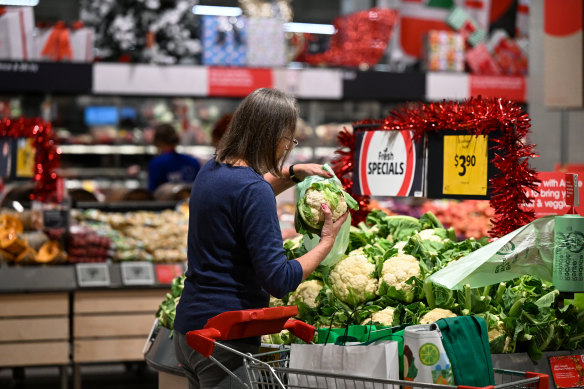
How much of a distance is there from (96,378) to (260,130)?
14.6 feet

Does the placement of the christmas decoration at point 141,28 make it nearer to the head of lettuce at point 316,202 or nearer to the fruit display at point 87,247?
the fruit display at point 87,247

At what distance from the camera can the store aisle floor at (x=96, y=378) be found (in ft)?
19.5

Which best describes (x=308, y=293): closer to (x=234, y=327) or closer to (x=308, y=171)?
(x=308, y=171)

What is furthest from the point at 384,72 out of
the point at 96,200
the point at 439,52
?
the point at 96,200

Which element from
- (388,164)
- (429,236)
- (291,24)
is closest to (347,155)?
(388,164)

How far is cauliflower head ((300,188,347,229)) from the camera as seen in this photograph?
101 inches

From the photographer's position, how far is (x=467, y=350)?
1976 millimetres

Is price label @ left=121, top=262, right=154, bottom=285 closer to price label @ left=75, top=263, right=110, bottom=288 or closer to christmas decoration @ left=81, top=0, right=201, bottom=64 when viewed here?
price label @ left=75, top=263, right=110, bottom=288

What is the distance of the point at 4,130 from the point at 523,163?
3.42 meters

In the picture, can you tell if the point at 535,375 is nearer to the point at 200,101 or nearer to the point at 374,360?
the point at 374,360

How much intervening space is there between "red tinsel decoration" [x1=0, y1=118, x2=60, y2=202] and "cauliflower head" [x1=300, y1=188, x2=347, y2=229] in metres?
2.93

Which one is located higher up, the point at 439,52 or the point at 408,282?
the point at 439,52

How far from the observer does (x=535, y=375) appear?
192 cm

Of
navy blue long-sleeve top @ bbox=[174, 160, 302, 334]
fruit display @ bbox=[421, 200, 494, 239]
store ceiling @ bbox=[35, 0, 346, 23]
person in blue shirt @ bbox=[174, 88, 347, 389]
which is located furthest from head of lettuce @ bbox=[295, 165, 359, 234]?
store ceiling @ bbox=[35, 0, 346, 23]
